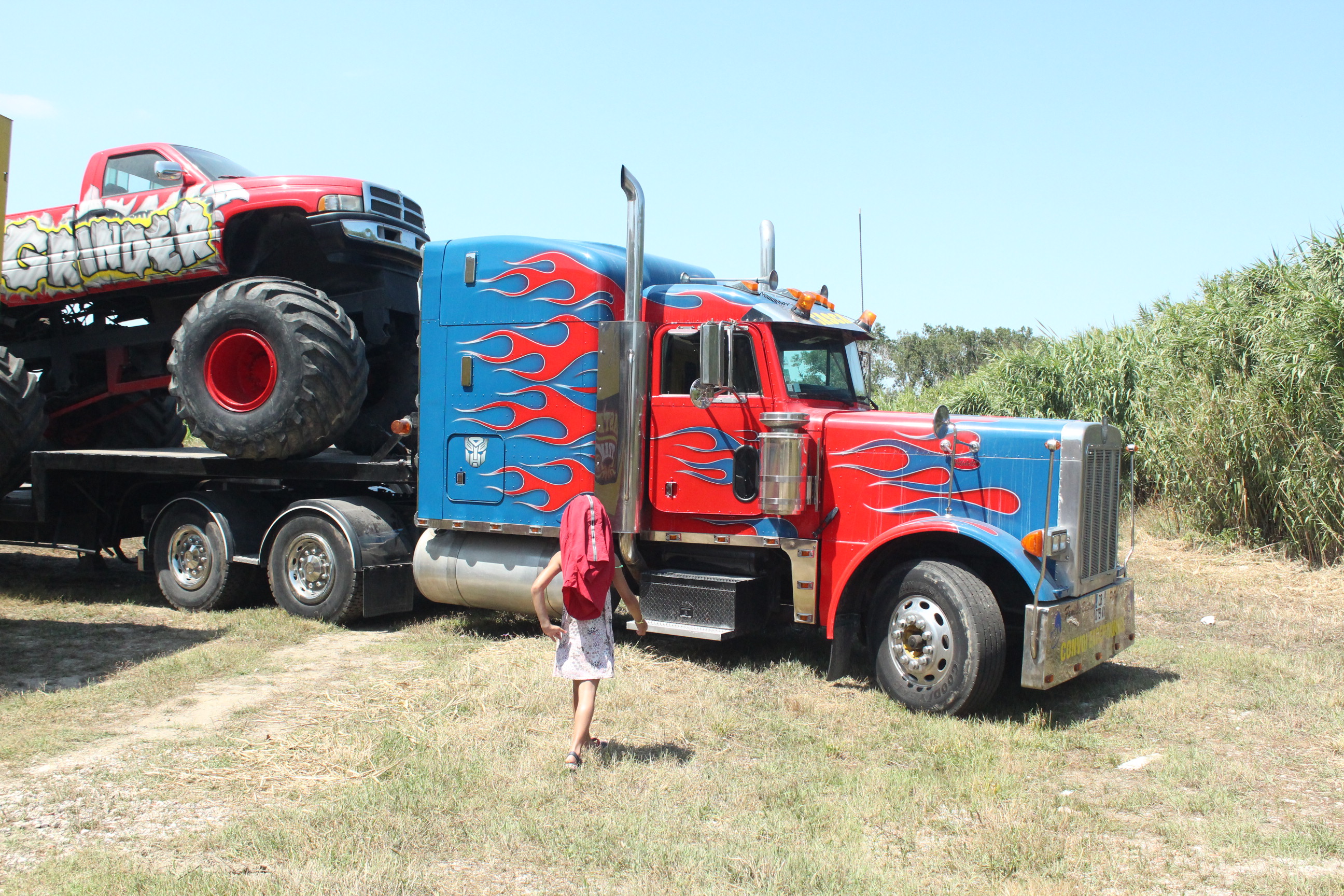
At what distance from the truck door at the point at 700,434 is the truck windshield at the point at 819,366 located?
25 cm

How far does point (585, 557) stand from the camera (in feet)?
17.8

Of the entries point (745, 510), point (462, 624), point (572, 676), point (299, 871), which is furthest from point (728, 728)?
point (462, 624)

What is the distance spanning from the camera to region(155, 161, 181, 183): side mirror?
10070 millimetres

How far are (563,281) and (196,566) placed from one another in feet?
16.1

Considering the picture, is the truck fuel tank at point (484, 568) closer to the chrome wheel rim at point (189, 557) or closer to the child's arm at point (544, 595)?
the chrome wheel rim at point (189, 557)

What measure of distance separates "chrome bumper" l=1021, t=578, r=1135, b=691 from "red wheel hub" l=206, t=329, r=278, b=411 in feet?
21.5

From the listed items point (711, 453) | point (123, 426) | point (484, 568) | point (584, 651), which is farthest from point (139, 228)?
point (584, 651)

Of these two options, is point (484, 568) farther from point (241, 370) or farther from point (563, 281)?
point (241, 370)

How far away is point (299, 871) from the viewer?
13.5 feet

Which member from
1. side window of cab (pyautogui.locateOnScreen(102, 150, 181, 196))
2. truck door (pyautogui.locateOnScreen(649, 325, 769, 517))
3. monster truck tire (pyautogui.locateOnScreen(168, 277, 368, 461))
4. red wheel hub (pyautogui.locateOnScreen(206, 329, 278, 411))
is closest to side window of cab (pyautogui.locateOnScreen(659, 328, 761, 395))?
truck door (pyautogui.locateOnScreen(649, 325, 769, 517))

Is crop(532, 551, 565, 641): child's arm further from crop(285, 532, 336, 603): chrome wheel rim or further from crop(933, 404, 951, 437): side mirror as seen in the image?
crop(285, 532, 336, 603): chrome wheel rim

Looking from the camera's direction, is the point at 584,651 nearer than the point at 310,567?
Yes

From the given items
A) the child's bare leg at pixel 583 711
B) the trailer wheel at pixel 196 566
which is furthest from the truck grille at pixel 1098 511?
the trailer wheel at pixel 196 566

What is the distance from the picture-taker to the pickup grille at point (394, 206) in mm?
9883
